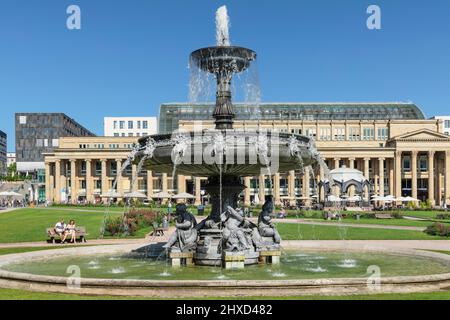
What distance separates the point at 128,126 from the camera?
149625mm

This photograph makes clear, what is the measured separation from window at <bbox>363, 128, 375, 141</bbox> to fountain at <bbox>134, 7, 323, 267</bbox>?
4125 inches

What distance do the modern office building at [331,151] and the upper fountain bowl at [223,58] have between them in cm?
9241

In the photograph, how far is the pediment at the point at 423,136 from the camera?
10988cm

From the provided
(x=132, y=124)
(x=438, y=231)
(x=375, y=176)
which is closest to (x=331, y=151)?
(x=375, y=176)

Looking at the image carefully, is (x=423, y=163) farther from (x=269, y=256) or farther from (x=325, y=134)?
(x=269, y=256)

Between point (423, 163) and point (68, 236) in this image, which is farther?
point (423, 163)

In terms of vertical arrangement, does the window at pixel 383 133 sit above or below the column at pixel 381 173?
above

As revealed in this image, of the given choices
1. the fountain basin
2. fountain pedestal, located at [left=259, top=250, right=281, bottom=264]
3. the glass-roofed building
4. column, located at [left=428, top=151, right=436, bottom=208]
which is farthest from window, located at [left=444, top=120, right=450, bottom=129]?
the fountain basin

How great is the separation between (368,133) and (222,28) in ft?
348

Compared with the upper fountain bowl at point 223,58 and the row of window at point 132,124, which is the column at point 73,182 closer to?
the row of window at point 132,124

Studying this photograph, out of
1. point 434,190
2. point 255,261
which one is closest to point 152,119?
point 434,190

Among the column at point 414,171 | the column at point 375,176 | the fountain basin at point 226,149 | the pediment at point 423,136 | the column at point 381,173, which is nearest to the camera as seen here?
the fountain basin at point 226,149

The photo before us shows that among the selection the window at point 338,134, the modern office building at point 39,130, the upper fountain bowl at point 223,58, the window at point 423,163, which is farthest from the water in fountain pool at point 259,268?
the modern office building at point 39,130

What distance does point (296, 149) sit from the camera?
16609 mm
